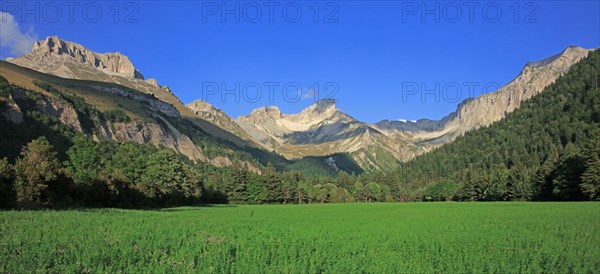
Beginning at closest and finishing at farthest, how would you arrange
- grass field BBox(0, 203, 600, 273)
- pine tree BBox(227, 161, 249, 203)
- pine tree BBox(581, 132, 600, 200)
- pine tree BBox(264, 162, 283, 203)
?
grass field BBox(0, 203, 600, 273), pine tree BBox(581, 132, 600, 200), pine tree BBox(227, 161, 249, 203), pine tree BBox(264, 162, 283, 203)

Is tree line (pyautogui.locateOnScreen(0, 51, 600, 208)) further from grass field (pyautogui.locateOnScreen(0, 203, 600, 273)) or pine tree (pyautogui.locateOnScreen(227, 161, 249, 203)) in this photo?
grass field (pyautogui.locateOnScreen(0, 203, 600, 273))

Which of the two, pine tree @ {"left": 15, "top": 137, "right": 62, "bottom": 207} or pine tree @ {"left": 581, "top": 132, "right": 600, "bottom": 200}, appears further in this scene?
pine tree @ {"left": 581, "top": 132, "right": 600, "bottom": 200}

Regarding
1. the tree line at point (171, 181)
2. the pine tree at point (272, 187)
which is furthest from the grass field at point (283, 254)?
the pine tree at point (272, 187)

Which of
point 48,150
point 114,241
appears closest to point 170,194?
point 48,150

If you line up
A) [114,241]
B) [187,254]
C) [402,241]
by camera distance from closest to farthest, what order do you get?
[187,254], [114,241], [402,241]

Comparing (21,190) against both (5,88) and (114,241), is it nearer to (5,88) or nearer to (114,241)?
(114,241)

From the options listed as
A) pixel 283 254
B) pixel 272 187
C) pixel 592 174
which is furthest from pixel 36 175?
pixel 272 187

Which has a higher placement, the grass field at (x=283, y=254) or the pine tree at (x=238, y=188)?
the pine tree at (x=238, y=188)

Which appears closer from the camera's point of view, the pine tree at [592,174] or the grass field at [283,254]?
the grass field at [283,254]

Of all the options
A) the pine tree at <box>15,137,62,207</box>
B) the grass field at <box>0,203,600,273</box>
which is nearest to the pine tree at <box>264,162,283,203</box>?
the pine tree at <box>15,137,62,207</box>

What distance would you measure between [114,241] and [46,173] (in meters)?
42.4

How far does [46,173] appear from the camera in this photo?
188 feet

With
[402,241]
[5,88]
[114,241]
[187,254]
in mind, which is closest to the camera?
[187,254]

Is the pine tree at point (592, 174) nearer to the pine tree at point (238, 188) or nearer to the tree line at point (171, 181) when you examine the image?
the tree line at point (171, 181)
